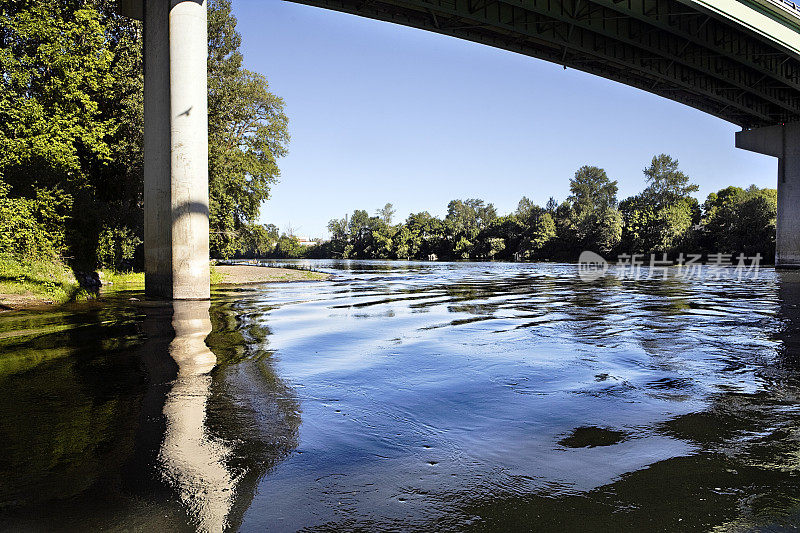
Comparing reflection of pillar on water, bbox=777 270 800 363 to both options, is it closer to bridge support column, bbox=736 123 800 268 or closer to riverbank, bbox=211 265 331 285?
riverbank, bbox=211 265 331 285

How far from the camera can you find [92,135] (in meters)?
16.9

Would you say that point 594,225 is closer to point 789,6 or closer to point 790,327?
A: point 789,6

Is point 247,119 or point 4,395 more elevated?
point 247,119

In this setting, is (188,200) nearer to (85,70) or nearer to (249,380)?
(85,70)

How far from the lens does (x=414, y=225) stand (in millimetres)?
135500

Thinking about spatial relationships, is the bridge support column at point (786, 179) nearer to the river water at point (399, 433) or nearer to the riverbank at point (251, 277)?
the riverbank at point (251, 277)

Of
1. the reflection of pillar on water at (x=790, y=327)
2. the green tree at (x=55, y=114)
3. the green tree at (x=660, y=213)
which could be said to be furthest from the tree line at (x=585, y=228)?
the reflection of pillar on water at (x=790, y=327)

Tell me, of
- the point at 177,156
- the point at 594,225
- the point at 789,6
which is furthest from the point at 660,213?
the point at 177,156

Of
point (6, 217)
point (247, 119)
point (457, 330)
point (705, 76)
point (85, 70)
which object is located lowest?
point (457, 330)

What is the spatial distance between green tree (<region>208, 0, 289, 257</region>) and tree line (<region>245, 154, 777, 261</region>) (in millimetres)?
2759

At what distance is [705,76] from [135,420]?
4256 centimetres

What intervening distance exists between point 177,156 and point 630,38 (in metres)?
A: 26.0

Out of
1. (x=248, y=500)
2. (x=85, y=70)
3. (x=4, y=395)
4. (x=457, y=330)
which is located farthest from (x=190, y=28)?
(x=248, y=500)

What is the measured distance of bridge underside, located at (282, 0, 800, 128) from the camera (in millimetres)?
25922
